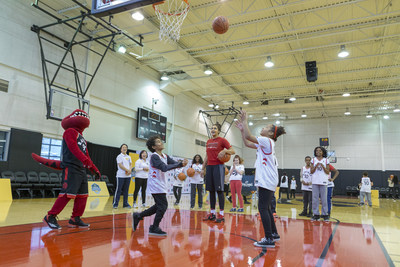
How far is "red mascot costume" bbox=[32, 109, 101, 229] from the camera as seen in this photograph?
3896mm

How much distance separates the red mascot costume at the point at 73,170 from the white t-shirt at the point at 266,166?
2.31 meters

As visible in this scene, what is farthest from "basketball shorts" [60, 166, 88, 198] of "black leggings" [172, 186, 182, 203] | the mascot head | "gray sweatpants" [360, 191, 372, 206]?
"gray sweatpants" [360, 191, 372, 206]

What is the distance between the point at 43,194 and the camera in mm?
9852

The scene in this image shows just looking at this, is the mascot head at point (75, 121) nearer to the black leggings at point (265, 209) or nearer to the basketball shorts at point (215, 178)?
the basketball shorts at point (215, 178)

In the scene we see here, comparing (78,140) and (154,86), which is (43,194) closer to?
(78,140)

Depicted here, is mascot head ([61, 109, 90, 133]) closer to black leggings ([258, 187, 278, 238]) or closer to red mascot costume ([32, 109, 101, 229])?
red mascot costume ([32, 109, 101, 229])

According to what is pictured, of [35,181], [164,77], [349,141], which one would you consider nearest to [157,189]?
[35,181]

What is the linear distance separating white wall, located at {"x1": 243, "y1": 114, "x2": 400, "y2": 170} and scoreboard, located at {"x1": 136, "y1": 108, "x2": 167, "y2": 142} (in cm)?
1266

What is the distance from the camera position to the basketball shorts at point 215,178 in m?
5.43

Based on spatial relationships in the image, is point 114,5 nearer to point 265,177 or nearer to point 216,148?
point 216,148

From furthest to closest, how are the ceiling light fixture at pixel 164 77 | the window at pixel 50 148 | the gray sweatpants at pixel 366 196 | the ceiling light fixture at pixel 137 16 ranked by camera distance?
the ceiling light fixture at pixel 164 77 < the gray sweatpants at pixel 366 196 < the window at pixel 50 148 < the ceiling light fixture at pixel 137 16

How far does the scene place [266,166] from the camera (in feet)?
11.9

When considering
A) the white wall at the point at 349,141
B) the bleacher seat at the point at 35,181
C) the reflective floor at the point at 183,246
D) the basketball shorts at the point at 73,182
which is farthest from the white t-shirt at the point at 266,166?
the white wall at the point at 349,141

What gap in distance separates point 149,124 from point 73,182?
1136 cm
